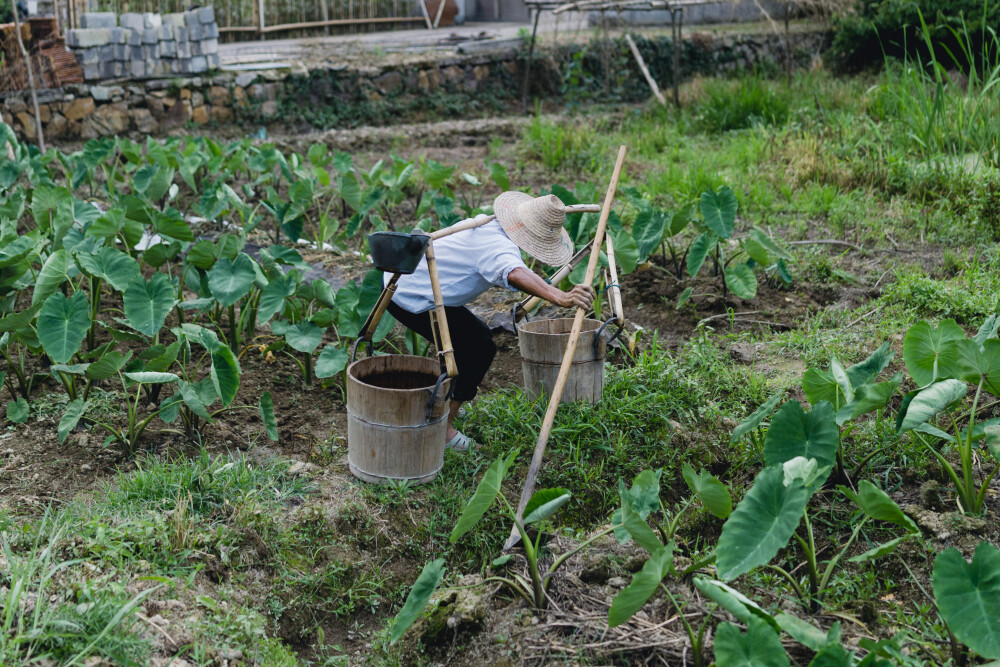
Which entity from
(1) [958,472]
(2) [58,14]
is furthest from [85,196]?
(1) [958,472]

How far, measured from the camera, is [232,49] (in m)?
10.8

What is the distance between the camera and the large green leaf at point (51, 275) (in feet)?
10.2

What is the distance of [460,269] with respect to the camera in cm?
295

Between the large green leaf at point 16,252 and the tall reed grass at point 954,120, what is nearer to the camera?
the large green leaf at point 16,252

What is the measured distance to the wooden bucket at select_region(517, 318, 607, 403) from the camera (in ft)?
10.7

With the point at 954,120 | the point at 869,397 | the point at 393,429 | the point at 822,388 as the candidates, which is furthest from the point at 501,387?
the point at 954,120

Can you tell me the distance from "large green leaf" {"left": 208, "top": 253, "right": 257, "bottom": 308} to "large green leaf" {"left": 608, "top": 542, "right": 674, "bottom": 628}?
6.18 feet

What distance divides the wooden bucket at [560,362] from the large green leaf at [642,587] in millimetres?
1310

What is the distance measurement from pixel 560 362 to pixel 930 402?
1.39 metres

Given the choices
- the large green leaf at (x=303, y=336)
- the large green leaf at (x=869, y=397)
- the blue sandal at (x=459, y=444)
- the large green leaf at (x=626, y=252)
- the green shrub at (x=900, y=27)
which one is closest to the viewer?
the large green leaf at (x=869, y=397)

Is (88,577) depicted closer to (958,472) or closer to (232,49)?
(958,472)

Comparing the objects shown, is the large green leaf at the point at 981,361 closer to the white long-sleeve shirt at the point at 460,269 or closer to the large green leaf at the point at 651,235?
the white long-sleeve shirt at the point at 460,269

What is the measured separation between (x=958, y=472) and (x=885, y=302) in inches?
61.9

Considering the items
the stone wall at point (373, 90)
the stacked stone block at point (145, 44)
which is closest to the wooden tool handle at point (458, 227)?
the stone wall at point (373, 90)
